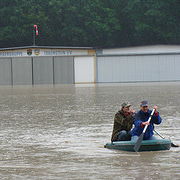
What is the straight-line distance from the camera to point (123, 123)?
48.2 feet

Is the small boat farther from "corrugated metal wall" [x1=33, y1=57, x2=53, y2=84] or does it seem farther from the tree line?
the tree line

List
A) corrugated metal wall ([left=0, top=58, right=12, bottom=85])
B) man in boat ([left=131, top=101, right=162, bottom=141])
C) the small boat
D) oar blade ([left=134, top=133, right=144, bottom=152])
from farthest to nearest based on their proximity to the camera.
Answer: corrugated metal wall ([left=0, top=58, right=12, bottom=85]) → man in boat ([left=131, top=101, right=162, bottom=141]) → the small boat → oar blade ([left=134, top=133, right=144, bottom=152])

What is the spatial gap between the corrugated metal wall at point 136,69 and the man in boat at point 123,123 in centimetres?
4730

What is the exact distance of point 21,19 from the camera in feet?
248

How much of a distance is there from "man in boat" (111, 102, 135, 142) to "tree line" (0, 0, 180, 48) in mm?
60591

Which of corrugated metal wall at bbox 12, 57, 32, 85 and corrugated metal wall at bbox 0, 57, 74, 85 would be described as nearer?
corrugated metal wall at bbox 0, 57, 74, 85

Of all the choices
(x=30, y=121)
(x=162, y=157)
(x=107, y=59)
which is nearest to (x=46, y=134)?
(x=30, y=121)

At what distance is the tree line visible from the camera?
75.8 metres

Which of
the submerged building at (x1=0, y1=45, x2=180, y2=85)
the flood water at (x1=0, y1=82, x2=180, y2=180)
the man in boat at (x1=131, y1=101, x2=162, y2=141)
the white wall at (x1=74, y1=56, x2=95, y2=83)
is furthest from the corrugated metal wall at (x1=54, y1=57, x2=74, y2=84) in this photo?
the man in boat at (x1=131, y1=101, x2=162, y2=141)

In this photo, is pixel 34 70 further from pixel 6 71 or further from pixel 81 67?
pixel 81 67

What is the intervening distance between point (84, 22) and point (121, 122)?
63117 mm

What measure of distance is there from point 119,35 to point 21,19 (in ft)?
41.1

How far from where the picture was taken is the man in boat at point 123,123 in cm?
1454

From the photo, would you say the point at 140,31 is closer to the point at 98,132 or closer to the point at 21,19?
the point at 21,19
